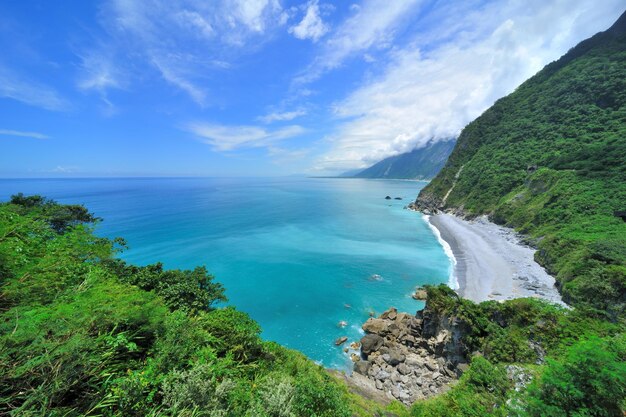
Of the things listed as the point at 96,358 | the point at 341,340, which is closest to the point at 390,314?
the point at 341,340

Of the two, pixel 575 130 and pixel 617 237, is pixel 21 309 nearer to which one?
pixel 617 237

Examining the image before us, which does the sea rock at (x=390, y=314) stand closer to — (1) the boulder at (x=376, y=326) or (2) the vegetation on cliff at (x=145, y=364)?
(1) the boulder at (x=376, y=326)

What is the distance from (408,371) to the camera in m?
18.2

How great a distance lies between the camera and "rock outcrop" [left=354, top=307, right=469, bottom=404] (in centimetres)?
1680

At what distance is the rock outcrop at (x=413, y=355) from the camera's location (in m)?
16.8

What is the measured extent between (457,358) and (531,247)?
3610 cm

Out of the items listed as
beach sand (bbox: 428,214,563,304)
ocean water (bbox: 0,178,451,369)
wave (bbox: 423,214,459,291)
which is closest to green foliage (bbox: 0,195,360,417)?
ocean water (bbox: 0,178,451,369)

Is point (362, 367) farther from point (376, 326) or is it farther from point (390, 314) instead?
point (390, 314)

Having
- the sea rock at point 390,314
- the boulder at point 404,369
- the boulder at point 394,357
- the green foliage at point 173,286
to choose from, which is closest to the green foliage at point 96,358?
the green foliage at point 173,286

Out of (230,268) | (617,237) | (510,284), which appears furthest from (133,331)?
(617,237)

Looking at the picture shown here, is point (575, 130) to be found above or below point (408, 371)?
above

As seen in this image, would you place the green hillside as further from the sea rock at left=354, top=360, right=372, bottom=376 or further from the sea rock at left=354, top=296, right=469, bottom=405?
the sea rock at left=354, top=360, right=372, bottom=376

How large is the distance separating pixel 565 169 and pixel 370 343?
64205 millimetres

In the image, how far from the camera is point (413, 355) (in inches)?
793
